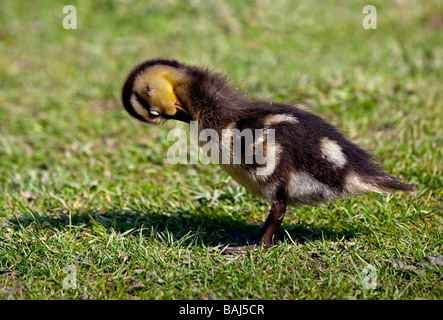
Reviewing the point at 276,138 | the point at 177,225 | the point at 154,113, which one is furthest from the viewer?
the point at 177,225

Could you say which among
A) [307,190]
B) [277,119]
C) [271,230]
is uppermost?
[277,119]

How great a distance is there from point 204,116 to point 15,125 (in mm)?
3922

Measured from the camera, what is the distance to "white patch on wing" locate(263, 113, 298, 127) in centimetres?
369

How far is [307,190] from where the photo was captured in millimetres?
3727

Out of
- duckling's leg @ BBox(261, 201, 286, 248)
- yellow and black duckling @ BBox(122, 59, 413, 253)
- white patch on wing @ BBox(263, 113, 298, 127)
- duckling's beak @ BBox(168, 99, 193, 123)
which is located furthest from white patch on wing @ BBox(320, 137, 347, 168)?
duckling's beak @ BBox(168, 99, 193, 123)

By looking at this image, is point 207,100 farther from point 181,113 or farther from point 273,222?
point 273,222

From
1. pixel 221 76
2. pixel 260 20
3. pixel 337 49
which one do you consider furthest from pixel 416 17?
pixel 221 76

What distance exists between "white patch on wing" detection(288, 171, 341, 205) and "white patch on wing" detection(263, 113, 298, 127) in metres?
0.37

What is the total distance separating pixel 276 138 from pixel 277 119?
149 millimetres

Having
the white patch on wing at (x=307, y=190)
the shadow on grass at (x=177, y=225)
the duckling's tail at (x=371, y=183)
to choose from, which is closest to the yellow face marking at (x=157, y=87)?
the shadow on grass at (x=177, y=225)

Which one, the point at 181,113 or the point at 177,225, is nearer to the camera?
the point at 181,113

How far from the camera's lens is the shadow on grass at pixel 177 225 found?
13.4 feet

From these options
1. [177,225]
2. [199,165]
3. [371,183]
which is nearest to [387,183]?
[371,183]

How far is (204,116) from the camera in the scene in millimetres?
3764
